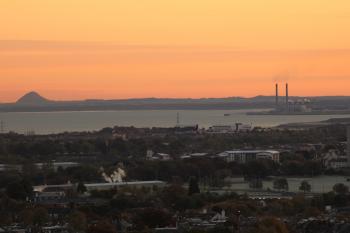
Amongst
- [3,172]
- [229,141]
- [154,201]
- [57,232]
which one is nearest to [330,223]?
[57,232]

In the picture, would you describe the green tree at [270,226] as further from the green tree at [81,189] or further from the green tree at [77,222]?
the green tree at [81,189]

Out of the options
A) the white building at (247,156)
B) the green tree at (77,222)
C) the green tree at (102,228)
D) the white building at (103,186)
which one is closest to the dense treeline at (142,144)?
the white building at (247,156)

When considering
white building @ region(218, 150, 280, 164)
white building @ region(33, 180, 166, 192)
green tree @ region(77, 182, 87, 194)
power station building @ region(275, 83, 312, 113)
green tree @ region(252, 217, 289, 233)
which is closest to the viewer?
green tree @ region(252, 217, 289, 233)

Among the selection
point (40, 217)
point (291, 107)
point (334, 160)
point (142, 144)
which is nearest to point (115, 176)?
point (334, 160)

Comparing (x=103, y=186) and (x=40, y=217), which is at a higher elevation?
(x=40, y=217)

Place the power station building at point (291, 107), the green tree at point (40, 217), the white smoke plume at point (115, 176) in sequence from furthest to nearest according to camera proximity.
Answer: the power station building at point (291, 107), the white smoke plume at point (115, 176), the green tree at point (40, 217)

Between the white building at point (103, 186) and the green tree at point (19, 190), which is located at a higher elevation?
the green tree at point (19, 190)

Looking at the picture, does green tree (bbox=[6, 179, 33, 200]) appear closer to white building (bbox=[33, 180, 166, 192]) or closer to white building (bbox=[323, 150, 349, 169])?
white building (bbox=[33, 180, 166, 192])

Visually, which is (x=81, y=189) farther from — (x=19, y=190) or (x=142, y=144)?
(x=142, y=144)

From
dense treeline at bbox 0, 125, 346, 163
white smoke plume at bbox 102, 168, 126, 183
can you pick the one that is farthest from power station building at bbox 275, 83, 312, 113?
white smoke plume at bbox 102, 168, 126, 183

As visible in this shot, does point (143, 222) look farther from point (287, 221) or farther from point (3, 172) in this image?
point (3, 172)

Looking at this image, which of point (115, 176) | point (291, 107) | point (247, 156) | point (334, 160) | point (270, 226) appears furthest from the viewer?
point (291, 107)

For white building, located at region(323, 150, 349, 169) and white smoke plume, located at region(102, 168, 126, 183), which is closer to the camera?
white smoke plume, located at region(102, 168, 126, 183)
